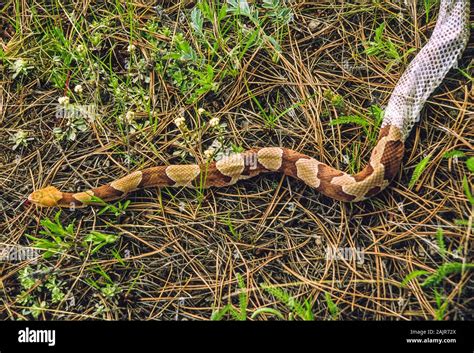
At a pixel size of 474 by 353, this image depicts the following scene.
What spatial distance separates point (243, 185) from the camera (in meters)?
3.19

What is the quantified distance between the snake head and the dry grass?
0.08 metres

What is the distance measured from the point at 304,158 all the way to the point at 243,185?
0.46m

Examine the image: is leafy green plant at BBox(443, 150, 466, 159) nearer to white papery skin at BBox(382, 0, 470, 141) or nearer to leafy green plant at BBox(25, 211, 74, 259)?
white papery skin at BBox(382, 0, 470, 141)

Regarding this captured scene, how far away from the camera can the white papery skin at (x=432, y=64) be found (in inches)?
123

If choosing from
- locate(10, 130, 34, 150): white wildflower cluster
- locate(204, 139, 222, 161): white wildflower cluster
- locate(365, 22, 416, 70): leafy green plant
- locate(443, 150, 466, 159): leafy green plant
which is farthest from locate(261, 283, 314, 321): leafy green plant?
locate(10, 130, 34, 150): white wildflower cluster

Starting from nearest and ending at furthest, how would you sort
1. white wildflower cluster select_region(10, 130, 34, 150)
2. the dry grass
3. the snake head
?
the dry grass, the snake head, white wildflower cluster select_region(10, 130, 34, 150)

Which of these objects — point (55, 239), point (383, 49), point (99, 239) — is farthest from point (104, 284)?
point (383, 49)

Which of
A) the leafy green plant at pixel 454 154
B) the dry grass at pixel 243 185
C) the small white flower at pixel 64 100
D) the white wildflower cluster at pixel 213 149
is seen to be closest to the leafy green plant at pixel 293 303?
the dry grass at pixel 243 185

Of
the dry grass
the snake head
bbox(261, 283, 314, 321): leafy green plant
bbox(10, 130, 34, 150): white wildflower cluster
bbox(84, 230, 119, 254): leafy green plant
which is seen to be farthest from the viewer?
bbox(10, 130, 34, 150): white wildflower cluster

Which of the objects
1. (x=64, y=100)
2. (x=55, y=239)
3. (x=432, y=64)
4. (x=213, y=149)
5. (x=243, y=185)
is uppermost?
(x=432, y=64)

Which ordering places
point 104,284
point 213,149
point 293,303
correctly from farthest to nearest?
point 213,149, point 104,284, point 293,303

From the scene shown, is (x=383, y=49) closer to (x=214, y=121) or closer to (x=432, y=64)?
(x=432, y=64)

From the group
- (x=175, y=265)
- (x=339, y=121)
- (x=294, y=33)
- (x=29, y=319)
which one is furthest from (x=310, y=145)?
(x=29, y=319)

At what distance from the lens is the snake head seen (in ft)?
10.3
